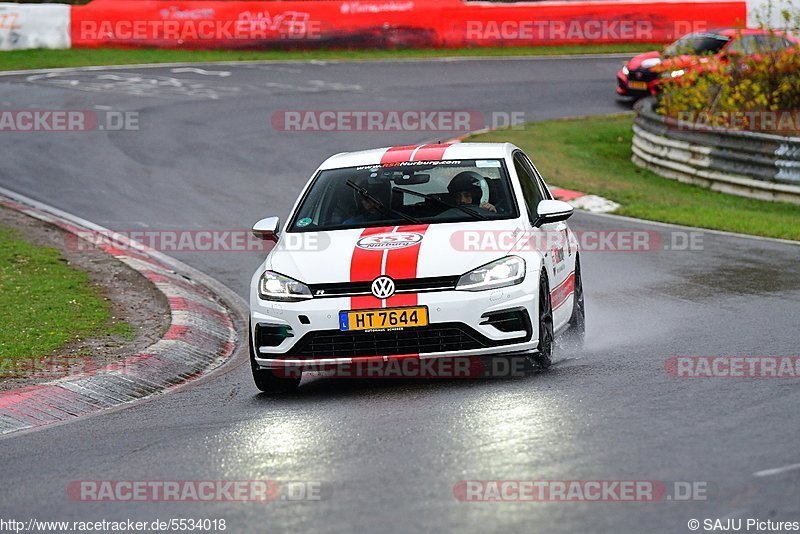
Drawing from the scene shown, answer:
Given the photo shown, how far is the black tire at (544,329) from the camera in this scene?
335 inches

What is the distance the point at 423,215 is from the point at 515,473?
3520 millimetres

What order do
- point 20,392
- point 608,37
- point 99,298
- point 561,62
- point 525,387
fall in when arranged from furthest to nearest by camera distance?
point 608,37 → point 561,62 → point 99,298 → point 20,392 → point 525,387

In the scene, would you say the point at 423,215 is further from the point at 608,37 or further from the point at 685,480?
the point at 608,37

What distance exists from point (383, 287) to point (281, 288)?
693 mm

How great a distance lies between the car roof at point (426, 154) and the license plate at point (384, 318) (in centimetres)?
180

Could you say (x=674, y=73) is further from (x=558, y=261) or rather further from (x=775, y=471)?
(x=775, y=471)

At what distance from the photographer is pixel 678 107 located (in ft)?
71.9

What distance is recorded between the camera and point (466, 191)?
30.8ft

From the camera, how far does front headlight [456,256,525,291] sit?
326 inches

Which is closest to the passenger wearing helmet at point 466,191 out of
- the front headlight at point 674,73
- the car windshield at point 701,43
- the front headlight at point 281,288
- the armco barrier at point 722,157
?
the front headlight at point 281,288

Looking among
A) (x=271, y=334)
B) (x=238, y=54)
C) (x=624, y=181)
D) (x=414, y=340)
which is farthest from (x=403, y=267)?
(x=238, y=54)

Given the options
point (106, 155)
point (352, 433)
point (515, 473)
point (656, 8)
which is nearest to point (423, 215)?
point (352, 433)

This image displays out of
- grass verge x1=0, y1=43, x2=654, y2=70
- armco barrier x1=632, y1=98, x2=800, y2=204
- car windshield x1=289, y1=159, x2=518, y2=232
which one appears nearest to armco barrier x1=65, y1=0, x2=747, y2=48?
grass verge x1=0, y1=43, x2=654, y2=70

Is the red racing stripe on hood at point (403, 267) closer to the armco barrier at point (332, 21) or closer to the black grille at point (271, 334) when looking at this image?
the black grille at point (271, 334)
